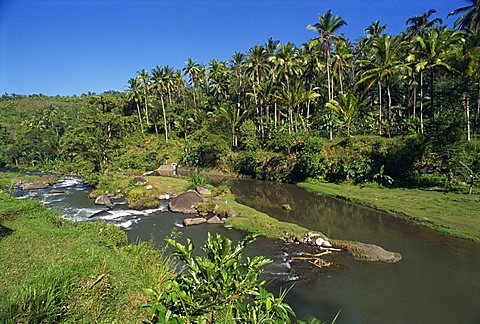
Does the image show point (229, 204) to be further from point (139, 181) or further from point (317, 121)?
point (317, 121)

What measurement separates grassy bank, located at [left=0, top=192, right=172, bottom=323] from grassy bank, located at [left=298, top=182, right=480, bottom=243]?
54.0 ft

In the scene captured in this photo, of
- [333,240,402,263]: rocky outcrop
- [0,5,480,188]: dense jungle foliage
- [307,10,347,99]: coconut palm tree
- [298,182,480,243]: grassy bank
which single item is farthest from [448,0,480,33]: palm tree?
[333,240,402,263]: rocky outcrop

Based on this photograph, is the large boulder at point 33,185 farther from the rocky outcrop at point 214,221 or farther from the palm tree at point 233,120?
the palm tree at point 233,120

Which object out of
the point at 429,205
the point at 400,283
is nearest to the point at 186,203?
the point at 400,283

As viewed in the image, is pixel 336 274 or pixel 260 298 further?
pixel 336 274

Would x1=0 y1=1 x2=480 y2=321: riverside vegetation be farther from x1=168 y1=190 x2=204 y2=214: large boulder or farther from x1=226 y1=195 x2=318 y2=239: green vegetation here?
x1=168 y1=190 x2=204 y2=214: large boulder

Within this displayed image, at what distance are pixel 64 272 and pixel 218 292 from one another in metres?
4.08

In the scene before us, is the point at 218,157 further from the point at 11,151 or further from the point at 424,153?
the point at 11,151

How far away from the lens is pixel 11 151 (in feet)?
186

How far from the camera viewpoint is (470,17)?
121 ft

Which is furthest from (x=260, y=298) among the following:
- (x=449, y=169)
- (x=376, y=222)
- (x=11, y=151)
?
(x=11, y=151)

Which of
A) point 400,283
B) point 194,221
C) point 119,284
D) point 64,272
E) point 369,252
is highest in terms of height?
point 64,272

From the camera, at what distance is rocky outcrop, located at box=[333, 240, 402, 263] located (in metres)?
15.4

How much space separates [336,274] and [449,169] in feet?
57.7
